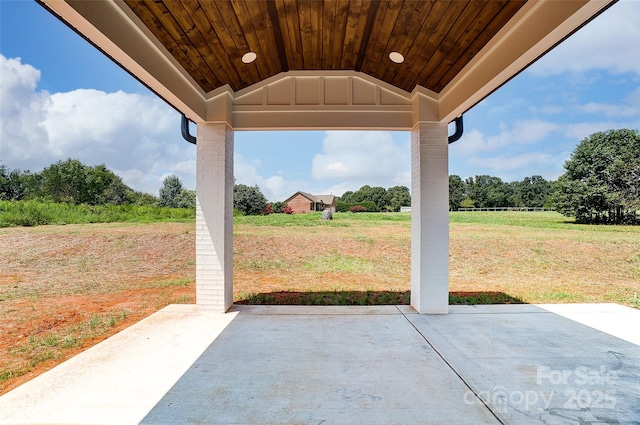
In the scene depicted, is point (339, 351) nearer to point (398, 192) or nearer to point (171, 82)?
point (171, 82)

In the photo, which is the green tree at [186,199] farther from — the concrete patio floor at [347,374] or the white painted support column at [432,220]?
the white painted support column at [432,220]

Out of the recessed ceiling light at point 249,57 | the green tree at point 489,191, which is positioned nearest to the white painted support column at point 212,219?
the recessed ceiling light at point 249,57

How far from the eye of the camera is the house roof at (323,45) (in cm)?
236

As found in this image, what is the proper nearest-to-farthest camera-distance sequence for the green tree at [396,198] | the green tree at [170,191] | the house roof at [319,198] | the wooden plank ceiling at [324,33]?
the wooden plank ceiling at [324,33] → the green tree at [170,191] → the green tree at [396,198] → the house roof at [319,198]

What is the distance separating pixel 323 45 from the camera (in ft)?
11.9

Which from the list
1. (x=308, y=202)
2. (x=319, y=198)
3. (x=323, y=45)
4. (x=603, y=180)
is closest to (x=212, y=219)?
(x=323, y=45)

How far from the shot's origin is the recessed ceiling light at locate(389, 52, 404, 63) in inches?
142

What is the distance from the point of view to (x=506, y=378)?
7.96ft

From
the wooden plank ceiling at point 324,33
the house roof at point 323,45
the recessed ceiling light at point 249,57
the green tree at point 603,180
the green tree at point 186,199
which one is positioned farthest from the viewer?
the green tree at point 186,199

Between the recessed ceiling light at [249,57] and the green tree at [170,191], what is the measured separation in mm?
11066

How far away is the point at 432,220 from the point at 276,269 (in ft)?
16.8

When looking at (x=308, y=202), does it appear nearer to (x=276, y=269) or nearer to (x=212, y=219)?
(x=276, y=269)

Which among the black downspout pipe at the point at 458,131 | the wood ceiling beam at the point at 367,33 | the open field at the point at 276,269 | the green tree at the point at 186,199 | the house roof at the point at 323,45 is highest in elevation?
the wood ceiling beam at the point at 367,33

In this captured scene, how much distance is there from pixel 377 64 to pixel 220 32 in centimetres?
205
